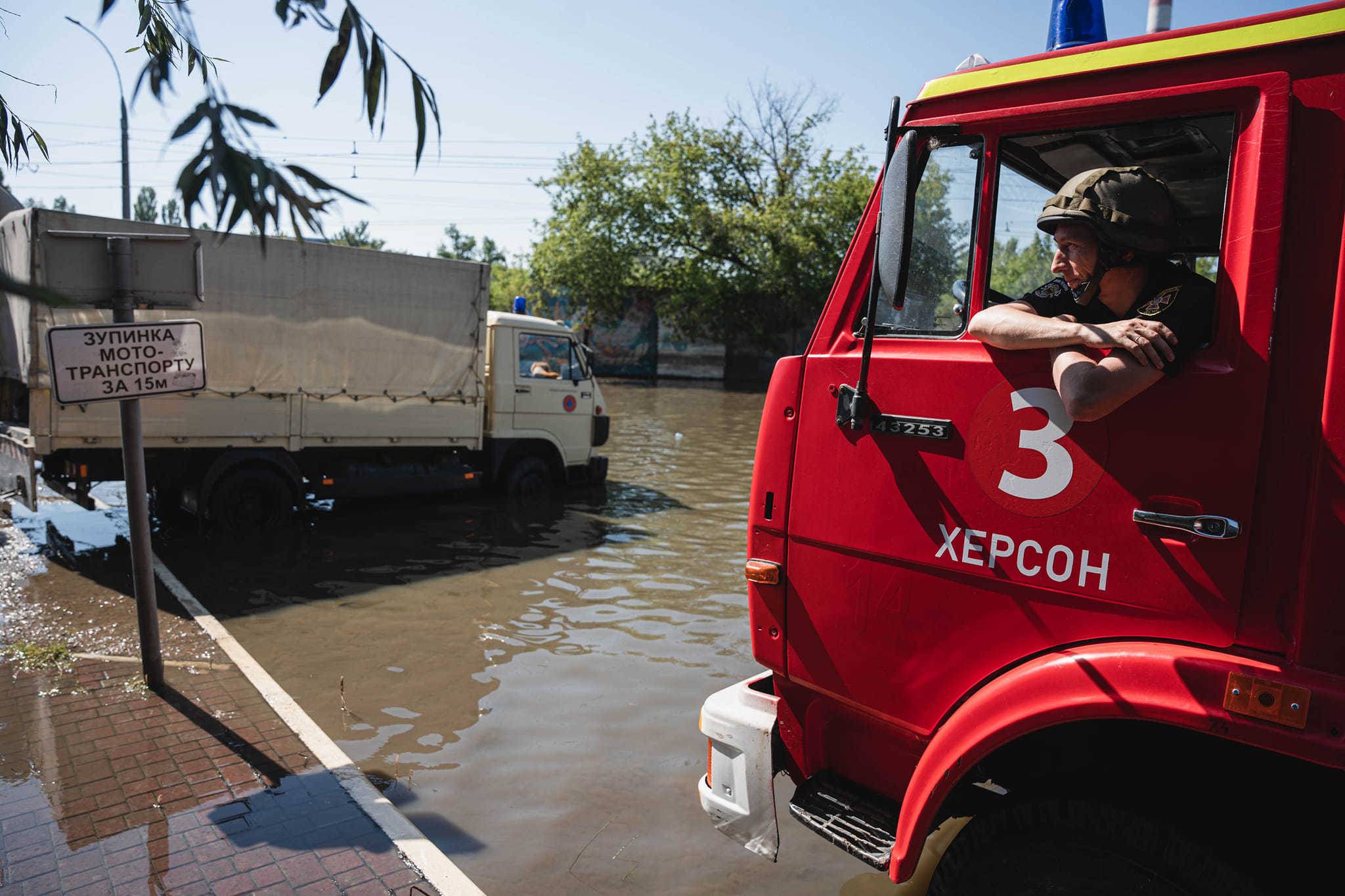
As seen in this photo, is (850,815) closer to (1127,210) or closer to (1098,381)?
(1098,381)

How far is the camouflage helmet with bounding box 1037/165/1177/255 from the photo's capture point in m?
2.33

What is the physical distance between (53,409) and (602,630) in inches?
207

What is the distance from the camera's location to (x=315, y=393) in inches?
377

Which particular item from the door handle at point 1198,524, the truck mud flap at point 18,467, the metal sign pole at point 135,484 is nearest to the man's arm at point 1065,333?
the door handle at point 1198,524

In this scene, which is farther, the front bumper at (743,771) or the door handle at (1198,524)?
the front bumper at (743,771)

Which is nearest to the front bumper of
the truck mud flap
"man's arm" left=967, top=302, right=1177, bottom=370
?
"man's arm" left=967, top=302, right=1177, bottom=370

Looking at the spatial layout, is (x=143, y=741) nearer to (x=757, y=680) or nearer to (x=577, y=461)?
(x=757, y=680)

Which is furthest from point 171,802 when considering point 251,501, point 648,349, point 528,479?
point 648,349

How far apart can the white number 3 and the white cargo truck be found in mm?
7085

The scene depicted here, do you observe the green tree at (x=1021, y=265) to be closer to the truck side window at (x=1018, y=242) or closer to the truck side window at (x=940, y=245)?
the truck side window at (x=1018, y=242)

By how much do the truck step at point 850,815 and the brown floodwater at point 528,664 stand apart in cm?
88

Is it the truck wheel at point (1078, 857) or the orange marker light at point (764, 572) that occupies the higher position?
the orange marker light at point (764, 572)

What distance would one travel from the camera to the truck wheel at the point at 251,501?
8953 mm

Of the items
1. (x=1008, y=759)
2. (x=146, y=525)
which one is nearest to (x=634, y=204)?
(x=146, y=525)
